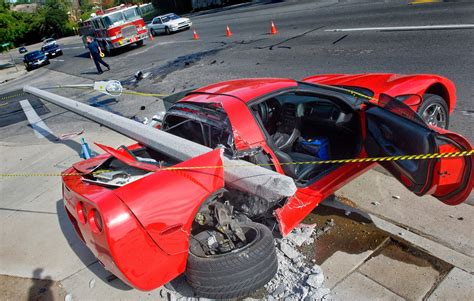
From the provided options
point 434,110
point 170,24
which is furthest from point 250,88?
point 170,24

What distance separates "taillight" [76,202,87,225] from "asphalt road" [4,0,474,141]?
15.2 ft

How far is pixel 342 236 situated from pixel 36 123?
9976mm

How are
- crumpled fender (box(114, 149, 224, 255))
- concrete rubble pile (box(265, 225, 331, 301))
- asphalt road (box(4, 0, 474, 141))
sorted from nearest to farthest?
crumpled fender (box(114, 149, 224, 255)), concrete rubble pile (box(265, 225, 331, 301)), asphalt road (box(4, 0, 474, 141))

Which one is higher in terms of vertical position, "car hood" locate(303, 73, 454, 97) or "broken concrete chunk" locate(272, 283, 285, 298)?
"car hood" locate(303, 73, 454, 97)

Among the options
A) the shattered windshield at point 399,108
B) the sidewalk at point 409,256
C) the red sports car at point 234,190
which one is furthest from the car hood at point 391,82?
the sidewalk at point 409,256

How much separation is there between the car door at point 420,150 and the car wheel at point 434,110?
0.93 m

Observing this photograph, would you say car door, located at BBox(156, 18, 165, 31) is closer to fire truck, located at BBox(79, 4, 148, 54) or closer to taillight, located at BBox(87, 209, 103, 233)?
fire truck, located at BBox(79, 4, 148, 54)

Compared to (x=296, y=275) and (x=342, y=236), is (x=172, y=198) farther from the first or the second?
(x=342, y=236)

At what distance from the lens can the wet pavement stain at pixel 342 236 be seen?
12.2 ft

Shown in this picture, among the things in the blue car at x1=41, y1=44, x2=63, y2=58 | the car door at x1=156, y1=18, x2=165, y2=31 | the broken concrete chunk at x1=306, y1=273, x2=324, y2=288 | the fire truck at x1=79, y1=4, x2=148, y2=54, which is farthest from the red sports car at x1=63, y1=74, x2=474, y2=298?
the blue car at x1=41, y1=44, x2=63, y2=58

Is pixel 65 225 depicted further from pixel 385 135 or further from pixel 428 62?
pixel 428 62

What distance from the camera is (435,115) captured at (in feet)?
15.0

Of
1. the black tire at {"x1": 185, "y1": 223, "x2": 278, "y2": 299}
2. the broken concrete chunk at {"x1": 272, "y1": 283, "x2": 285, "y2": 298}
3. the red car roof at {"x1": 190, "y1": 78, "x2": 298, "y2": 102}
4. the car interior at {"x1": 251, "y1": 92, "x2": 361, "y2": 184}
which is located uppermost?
the red car roof at {"x1": 190, "y1": 78, "x2": 298, "y2": 102}

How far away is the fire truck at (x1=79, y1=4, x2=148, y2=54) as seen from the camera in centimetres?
2222
